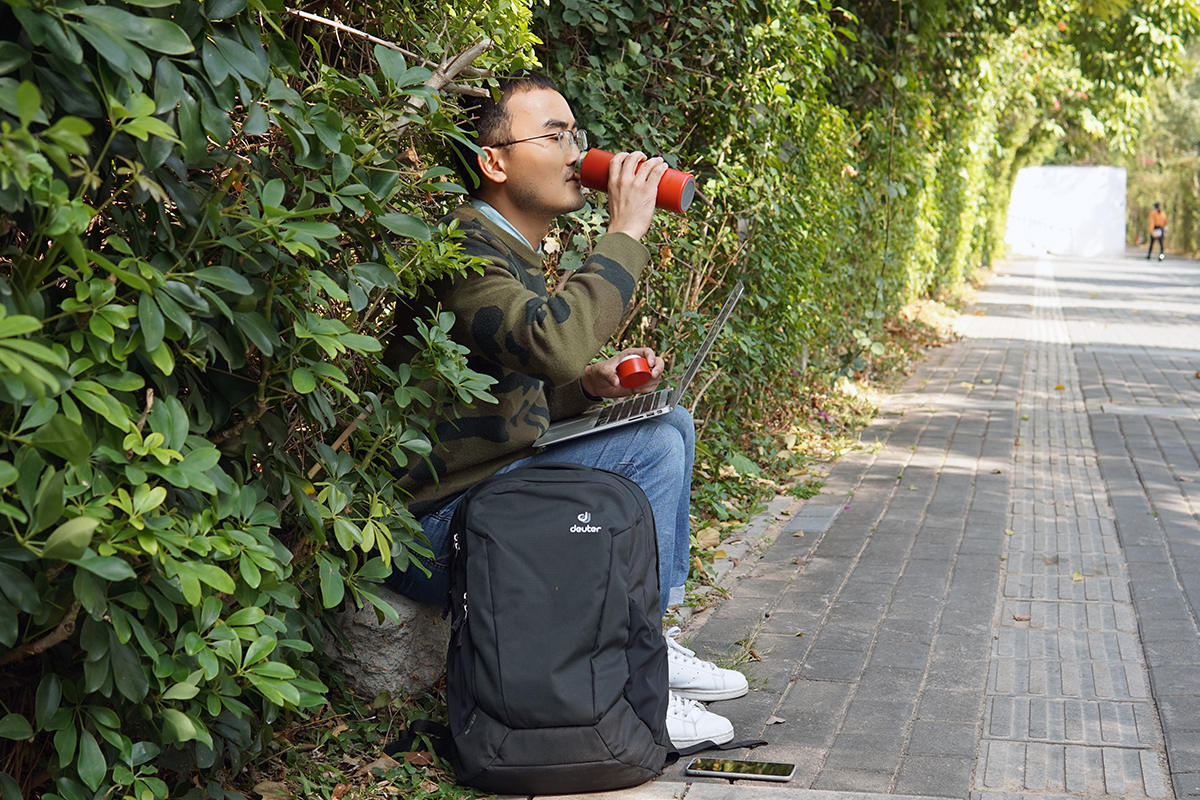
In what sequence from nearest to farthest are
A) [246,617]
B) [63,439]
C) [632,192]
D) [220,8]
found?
→ [63,439]
[220,8]
[246,617]
[632,192]

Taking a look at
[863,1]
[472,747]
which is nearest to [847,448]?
[863,1]

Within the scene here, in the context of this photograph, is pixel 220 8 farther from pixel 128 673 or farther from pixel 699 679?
pixel 699 679

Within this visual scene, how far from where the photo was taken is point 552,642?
2758mm

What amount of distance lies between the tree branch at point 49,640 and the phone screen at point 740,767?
63.9 inches

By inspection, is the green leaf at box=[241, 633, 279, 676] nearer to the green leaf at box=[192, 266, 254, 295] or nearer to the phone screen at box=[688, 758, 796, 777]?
the green leaf at box=[192, 266, 254, 295]

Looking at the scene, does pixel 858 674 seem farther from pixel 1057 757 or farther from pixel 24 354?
pixel 24 354

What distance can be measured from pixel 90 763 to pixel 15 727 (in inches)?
5.5

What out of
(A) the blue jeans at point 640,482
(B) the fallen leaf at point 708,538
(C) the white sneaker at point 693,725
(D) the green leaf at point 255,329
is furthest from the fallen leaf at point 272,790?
(B) the fallen leaf at point 708,538

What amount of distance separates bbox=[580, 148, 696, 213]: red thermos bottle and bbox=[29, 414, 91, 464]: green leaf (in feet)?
5.85

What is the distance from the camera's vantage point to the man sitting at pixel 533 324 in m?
2.89

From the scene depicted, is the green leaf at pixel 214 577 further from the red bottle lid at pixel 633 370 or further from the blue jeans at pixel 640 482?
the red bottle lid at pixel 633 370

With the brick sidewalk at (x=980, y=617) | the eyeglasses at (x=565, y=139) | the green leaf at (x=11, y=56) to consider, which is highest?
the green leaf at (x=11, y=56)

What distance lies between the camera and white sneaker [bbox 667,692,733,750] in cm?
315

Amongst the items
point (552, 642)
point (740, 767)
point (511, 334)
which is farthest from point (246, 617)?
point (740, 767)
